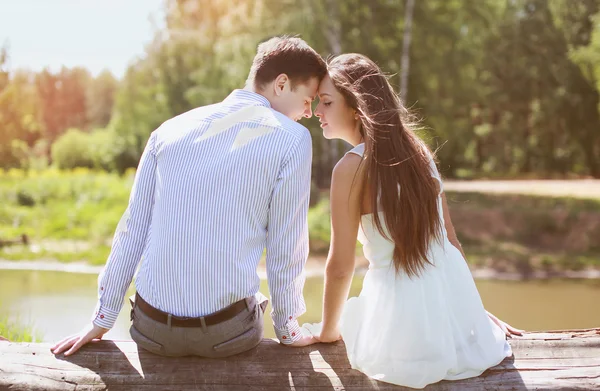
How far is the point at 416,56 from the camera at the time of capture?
41.6 feet

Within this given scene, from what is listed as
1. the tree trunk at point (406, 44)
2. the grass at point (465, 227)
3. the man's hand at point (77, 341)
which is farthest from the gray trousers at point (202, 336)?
the tree trunk at point (406, 44)

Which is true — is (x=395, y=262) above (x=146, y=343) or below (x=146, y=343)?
above

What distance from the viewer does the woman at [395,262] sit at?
6.66 ft

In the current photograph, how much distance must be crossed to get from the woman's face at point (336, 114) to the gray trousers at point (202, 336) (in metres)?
0.68

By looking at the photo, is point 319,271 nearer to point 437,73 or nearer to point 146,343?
point 437,73

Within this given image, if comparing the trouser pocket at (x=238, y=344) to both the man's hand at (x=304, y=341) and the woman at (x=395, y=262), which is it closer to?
the man's hand at (x=304, y=341)

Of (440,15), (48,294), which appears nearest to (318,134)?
(440,15)

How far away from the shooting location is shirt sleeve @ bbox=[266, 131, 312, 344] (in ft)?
6.37

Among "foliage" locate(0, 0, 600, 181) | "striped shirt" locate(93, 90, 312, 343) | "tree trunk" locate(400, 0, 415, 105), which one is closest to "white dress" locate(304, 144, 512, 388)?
"striped shirt" locate(93, 90, 312, 343)

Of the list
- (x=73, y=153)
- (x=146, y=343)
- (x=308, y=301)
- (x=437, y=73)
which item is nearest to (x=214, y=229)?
(x=146, y=343)

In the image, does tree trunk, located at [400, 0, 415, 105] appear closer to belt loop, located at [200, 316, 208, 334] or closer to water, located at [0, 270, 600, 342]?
water, located at [0, 270, 600, 342]

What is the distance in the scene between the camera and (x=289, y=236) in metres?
1.99

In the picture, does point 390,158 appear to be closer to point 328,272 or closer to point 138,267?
point 328,272

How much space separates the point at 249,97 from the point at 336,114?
336mm
